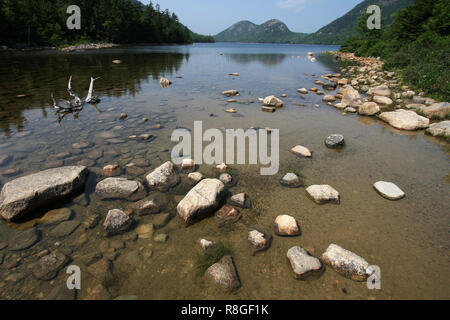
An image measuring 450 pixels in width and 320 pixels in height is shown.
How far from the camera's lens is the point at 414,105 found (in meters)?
11.8

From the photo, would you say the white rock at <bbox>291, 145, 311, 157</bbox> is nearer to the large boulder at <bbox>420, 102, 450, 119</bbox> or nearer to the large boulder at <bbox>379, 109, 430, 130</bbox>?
the large boulder at <bbox>379, 109, 430, 130</bbox>

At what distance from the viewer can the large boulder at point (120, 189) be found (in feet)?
16.6

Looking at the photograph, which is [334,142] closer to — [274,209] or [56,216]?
[274,209]

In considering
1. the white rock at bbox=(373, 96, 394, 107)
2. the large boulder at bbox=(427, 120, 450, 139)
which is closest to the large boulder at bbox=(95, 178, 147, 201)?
the large boulder at bbox=(427, 120, 450, 139)

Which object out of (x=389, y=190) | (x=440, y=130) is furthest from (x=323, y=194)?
(x=440, y=130)

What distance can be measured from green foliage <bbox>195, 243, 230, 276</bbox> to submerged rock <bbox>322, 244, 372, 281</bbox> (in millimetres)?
1720

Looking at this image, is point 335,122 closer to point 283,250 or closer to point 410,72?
point 283,250

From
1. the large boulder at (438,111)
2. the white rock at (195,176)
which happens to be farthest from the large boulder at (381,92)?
the white rock at (195,176)

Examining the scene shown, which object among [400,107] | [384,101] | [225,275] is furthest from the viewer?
[384,101]

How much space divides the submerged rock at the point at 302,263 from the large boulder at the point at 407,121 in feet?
29.0

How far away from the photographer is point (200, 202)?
4496 millimetres

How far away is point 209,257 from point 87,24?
95622mm

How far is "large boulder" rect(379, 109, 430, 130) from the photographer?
9211mm
